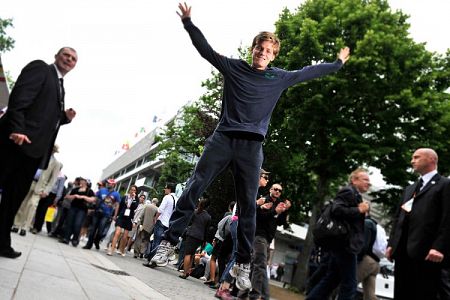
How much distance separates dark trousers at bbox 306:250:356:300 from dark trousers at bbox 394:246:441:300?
4.13ft

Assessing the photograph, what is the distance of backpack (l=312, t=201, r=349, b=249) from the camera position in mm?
5953

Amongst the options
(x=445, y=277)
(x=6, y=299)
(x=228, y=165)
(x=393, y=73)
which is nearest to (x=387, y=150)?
(x=393, y=73)

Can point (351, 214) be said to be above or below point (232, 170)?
above

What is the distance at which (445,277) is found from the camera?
5750 mm

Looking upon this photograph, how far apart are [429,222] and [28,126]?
4.22 metres

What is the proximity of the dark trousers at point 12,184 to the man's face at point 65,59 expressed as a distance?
1.00 metres

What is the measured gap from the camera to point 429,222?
4.56m

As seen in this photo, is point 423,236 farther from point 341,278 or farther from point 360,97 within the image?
point 360,97

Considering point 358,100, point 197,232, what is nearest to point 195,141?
point 358,100

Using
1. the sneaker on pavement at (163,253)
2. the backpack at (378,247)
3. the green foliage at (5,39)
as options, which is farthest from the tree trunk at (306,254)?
the green foliage at (5,39)

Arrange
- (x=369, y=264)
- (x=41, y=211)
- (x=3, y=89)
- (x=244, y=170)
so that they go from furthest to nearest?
→ (x=3, y=89)
(x=41, y=211)
(x=369, y=264)
(x=244, y=170)

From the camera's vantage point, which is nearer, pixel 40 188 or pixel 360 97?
pixel 40 188

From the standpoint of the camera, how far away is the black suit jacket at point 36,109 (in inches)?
157

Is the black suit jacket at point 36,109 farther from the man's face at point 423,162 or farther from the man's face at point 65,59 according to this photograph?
the man's face at point 423,162
